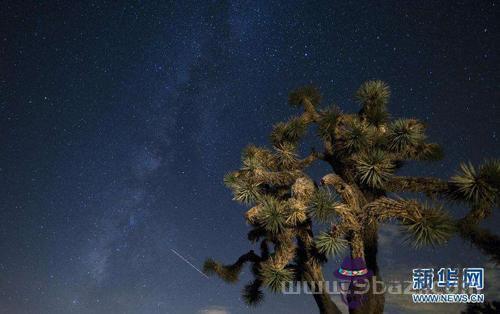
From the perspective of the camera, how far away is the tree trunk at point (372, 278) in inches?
307

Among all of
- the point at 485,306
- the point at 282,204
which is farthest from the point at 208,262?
the point at 485,306

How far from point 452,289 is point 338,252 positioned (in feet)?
13.5

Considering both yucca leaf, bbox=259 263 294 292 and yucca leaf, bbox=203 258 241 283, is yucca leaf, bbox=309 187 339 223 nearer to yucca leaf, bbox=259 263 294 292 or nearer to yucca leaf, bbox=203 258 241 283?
yucca leaf, bbox=259 263 294 292

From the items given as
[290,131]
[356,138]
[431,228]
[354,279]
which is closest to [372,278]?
[354,279]

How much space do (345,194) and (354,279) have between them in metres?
1.69

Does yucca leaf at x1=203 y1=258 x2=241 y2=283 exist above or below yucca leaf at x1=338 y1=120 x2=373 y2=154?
below

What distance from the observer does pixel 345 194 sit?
8148 millimetres

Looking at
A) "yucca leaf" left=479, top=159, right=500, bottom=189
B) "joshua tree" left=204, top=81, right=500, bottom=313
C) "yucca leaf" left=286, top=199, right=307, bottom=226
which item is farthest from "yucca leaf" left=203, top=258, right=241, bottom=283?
"yucca leaf" left=479, top=159, right=500, bottom=189

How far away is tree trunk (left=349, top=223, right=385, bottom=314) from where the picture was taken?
25.6 feet

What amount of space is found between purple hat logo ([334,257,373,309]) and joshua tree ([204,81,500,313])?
0.12m

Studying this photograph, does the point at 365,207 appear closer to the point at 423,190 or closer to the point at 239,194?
the point at 423,190

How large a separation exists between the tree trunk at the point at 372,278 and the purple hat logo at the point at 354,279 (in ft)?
0.29

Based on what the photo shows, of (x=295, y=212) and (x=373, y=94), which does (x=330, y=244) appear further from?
(x=373, y=94)

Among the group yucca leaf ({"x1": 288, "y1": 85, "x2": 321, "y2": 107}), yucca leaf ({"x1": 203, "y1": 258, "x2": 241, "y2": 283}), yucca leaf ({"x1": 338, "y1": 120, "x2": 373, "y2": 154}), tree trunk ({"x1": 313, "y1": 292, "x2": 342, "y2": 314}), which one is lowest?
tree trunk ({"x1": 313, "y1": 292, "x2": 342, "y2": 314})
